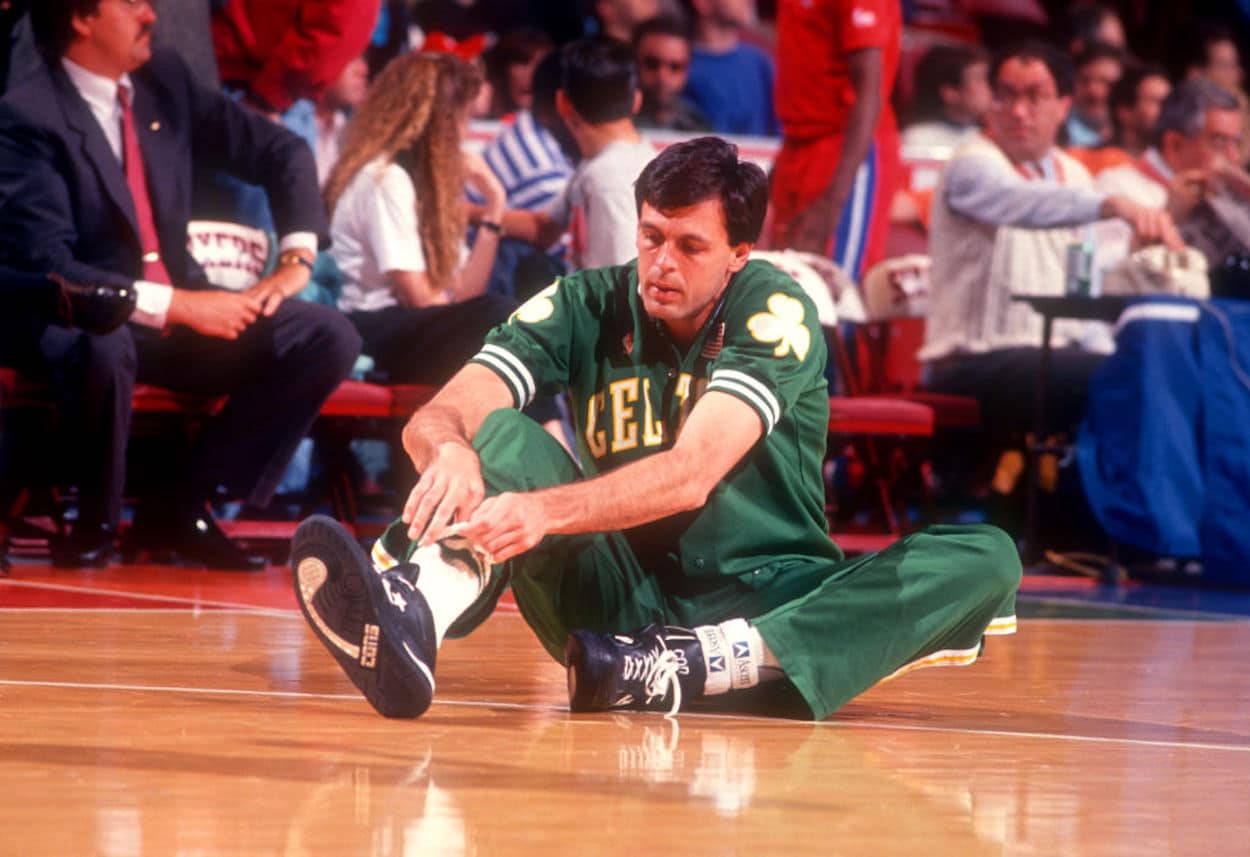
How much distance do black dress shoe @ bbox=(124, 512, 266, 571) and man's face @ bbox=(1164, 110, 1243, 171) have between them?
174 inches

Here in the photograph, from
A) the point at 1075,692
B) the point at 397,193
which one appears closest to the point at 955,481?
the point at 397,193

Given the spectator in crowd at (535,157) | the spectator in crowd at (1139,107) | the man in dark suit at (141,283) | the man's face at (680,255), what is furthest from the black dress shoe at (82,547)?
the spectator in crowd at (1139,107)

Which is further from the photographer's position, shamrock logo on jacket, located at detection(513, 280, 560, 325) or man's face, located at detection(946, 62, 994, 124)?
man's face, located at detection(946, 62, 994, 124)

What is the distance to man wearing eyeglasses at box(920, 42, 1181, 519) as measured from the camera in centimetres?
733

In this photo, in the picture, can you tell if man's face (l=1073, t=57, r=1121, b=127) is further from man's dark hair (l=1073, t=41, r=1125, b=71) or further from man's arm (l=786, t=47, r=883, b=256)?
man's arm (l=786, t=47, r=883, b=256)

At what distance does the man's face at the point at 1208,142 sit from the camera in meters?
8.16

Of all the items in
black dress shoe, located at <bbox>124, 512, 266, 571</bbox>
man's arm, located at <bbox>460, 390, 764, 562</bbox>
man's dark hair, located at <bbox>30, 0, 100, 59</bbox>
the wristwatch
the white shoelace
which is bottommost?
black dress shoe, located at <bbox>124, 512, 266, 571</bbox>

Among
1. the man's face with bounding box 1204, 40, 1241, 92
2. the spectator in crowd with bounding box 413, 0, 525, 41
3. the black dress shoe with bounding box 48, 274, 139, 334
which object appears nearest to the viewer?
the black dress shoe with bounding box 48, 274, 139, 334

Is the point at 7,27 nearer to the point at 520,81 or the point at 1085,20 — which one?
the point at 520,81

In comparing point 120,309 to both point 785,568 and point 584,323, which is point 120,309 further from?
point 785,568

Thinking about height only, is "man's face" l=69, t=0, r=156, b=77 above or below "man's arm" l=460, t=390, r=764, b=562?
above

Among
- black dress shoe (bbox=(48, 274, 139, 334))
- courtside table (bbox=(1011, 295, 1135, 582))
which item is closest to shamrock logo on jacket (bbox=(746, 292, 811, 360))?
black dress shoe (bbox=(48, 274, 139, 334))

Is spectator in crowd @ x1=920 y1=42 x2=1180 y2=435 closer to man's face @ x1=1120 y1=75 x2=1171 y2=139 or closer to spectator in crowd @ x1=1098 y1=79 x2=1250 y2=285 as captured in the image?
spectator in crowd @ x1=1098 y1=79 x2=1250 y2=285

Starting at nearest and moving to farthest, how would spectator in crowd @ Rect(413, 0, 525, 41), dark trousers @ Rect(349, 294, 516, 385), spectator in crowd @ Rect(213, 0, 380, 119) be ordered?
dark trousers @ Rect(349, 294, 516, 385)
spectator in crowd @ Rect(213, 0, 380, 119)
spectator in crowd @ Rect(413, 0, 525, 41)
